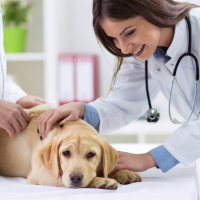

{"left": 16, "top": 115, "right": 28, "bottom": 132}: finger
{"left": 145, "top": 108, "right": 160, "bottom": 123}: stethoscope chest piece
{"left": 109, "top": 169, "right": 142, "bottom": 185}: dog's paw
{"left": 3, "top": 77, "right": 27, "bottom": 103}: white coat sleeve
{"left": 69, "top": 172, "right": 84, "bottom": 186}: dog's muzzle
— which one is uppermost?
Answer: {"left": 3, "top": 77, "right": 27, "bottom": 103}: white coat sleeve

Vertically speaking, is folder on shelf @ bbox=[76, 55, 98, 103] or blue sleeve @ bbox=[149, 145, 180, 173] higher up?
folder on shelf @ bbox=[76, 55, 98, 103]

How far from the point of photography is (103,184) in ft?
2.83

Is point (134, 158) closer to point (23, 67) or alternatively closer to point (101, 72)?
point (101, 72)

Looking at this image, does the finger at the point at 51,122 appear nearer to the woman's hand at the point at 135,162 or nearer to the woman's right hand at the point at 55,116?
the woman's right hand at the point at 55,116

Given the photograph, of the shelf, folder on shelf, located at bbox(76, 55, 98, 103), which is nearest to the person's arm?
folder on shelf, located at bbox(76, 55, 98, 103)

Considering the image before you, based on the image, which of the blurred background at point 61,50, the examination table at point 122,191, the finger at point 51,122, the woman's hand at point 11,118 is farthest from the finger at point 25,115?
the blurred background at point 61,50

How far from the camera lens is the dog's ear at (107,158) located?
3.02ft

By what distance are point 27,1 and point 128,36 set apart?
1825 millimetres

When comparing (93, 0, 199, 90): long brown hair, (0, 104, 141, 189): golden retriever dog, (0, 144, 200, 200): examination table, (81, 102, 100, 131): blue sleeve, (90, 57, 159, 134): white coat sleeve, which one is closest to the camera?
(0, 144, 200, 200): examination table

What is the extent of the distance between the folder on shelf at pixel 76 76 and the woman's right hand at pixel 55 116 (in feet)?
4.16

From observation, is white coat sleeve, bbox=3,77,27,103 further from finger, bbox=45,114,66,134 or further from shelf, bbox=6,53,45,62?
shelf, bbox=6,53,45,62

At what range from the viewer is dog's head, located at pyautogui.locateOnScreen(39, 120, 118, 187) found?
0.85m

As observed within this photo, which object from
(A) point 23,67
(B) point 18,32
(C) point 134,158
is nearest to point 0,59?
(C) point 134,158

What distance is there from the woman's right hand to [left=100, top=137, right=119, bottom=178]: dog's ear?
189 mm
